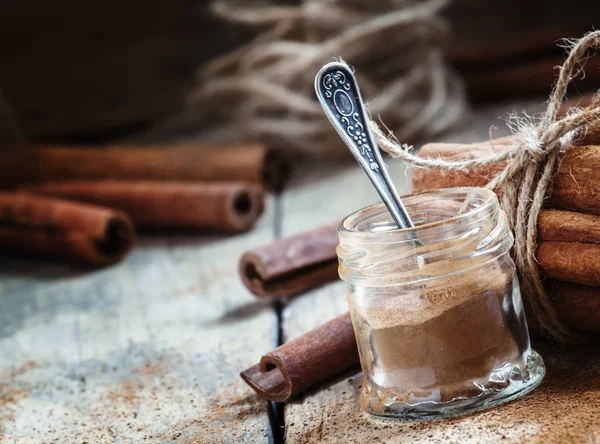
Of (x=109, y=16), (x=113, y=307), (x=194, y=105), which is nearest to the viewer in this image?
(x=113, y=307)

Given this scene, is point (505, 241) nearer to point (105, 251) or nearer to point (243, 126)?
point (105, 251)

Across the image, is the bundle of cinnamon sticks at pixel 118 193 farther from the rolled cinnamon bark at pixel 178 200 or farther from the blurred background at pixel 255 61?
the blurred background at pixel 255 61

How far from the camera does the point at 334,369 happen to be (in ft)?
3.32

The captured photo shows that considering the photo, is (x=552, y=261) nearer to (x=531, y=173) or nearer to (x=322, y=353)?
(x=531, y=173)

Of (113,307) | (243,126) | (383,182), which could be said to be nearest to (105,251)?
(113,307)

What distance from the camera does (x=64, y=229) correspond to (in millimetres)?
1789

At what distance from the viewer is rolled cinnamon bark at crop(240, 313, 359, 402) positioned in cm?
97

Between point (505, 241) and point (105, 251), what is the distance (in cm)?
114

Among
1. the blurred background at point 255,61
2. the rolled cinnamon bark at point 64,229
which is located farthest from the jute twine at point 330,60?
the rolled cinnamon bark at point 64,229

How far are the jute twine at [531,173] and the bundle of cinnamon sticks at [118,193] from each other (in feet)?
3.14

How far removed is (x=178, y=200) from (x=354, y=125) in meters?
1.08

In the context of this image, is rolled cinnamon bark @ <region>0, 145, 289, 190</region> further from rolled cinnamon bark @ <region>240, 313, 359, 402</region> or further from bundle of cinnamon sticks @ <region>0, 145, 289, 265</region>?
rolled cinnamon bark @ <region>240, 313, 359, 402</region>

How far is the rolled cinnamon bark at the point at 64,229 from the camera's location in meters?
1.74

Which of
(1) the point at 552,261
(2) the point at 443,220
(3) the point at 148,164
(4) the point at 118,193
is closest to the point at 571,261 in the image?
(1) the point at 552,261
